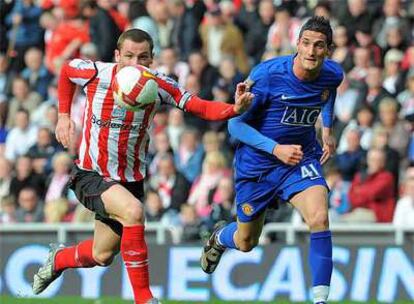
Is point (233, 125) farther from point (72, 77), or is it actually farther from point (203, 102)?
point (72, 77)

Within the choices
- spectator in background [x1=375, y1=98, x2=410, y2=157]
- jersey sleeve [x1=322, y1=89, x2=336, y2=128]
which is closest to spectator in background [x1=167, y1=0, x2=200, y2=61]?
spectator in background [x1=375, y1=98, x2=410, y2=157]

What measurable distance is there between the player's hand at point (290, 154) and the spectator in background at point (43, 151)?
839cm

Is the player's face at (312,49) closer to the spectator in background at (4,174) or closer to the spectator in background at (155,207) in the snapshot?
the spectator in background at (155,207)

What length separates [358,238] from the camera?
15062 millimetres

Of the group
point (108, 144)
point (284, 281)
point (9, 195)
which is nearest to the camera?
point (108, 144)

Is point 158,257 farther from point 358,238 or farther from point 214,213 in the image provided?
point 358,238

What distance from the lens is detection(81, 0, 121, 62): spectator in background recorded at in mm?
19578

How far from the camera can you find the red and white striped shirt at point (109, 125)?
10.4 meters

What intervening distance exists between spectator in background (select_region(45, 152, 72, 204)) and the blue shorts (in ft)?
21.5

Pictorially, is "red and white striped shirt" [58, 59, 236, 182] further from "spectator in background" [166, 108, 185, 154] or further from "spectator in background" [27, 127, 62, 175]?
"spectator in background" [27, 127, 62, 175]

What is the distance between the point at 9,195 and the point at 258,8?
178 inches

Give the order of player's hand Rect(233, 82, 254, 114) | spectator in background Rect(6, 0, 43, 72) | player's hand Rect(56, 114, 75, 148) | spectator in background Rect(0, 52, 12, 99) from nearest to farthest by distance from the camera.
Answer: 1. player's hand Rect(233, 82, 254, 114)
2. player's hand Rect(56, 114, 75, 148)
3. spectator in background Rect(0, 52, 12, 99)
4. spectator in background Rect(6, 0, 43, 72)

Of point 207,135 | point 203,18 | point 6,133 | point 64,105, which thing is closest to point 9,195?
point 6,133

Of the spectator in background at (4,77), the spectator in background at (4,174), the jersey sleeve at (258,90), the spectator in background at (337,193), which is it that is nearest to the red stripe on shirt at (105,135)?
the jersey sleeve at (258,90)
